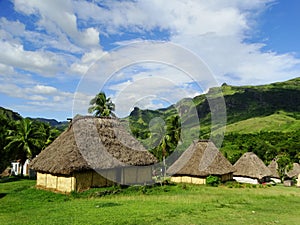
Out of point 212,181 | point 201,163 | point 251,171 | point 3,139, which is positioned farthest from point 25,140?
point 251,171

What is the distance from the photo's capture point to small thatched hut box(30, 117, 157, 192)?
829 inches

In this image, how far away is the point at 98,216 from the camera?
13391 mm

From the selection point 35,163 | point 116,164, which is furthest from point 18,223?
point 35,163

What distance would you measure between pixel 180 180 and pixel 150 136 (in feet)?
21.4

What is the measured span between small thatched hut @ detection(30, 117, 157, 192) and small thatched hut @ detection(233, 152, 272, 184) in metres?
20.6

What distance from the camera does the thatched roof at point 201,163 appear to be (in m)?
32.8

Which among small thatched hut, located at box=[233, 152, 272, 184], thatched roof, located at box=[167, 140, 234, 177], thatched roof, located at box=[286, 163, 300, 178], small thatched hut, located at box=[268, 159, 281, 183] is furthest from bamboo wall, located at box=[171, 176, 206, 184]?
thatched roof, located at box=[286, 163, 300, 178]

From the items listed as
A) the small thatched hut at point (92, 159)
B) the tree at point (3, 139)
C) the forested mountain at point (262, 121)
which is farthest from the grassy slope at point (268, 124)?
the small thatched hut at point (92, 159)

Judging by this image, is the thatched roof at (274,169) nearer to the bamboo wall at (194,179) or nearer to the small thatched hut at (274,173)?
the small thatched hut at (274,173)

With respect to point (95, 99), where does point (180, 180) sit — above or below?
below

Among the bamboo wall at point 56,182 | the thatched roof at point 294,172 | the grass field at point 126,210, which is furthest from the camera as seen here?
the thatched roof at point 294,172

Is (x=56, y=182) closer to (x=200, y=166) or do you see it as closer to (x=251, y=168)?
(x=200, y=166)

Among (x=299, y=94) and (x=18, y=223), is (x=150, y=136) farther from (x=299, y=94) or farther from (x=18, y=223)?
(x=299, y=94)

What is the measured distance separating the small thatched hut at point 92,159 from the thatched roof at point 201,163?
7.99m
